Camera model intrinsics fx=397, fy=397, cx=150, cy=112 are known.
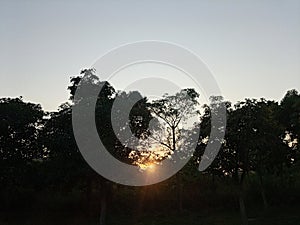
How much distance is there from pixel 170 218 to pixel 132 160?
17.4 ft

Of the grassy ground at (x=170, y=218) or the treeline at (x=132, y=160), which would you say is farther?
the grassy ground at (x=170, y=218)

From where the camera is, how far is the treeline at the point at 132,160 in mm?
19953

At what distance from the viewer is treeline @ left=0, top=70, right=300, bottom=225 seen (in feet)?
65.5

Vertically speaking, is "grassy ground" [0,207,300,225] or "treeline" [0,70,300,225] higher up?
"treeline" [0,70,300,225]

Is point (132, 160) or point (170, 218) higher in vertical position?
point (132, 160)

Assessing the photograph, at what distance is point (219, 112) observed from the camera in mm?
20109

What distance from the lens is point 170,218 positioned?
24.4 meters

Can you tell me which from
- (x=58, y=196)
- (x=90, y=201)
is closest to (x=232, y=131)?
(x=90, y=201)

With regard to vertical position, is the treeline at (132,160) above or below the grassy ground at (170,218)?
above

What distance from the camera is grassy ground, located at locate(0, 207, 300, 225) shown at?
22.1m

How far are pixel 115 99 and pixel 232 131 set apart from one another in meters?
6.55

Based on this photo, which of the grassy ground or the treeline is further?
the grassy ground

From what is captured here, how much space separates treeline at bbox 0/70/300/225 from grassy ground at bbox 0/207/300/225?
1.40 m

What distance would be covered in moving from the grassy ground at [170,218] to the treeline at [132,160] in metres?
1.40
